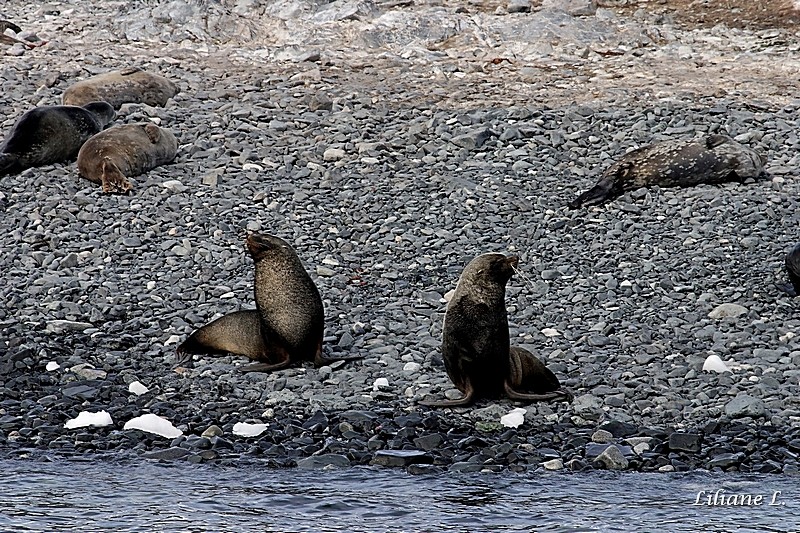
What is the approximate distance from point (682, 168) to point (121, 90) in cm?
627

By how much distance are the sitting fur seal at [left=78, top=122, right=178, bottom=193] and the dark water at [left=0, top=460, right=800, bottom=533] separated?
5.49 m

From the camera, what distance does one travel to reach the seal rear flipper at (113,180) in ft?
35.2

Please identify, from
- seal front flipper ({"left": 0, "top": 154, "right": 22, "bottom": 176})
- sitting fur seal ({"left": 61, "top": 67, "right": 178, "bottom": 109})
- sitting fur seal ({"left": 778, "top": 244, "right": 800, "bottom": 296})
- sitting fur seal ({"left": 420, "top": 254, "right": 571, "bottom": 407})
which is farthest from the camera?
sitting fur seal ({"left": 61, "top": 67, "right": 178, "bottom": 109})

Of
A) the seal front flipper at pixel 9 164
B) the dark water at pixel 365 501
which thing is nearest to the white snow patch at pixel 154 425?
the dark water at pixel 365 501

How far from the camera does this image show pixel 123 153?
36.3ft

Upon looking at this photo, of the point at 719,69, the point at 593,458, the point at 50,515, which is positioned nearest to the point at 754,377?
the point at 593,458

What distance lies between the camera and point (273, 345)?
7.29 metres

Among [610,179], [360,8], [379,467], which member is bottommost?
[379,467]

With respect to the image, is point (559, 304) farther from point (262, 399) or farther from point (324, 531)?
point (324, 531)

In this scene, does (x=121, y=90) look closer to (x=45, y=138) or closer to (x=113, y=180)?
(x=45, y=138)

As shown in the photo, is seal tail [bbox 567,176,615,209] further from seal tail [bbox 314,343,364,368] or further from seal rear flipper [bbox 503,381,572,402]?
seal rear flipper [bbox 503,381,572,402]

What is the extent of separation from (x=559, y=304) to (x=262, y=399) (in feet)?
7.95

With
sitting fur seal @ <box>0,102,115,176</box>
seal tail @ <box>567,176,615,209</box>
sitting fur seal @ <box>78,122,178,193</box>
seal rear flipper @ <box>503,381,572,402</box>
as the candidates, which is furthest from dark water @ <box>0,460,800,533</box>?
sitting fur seal @ <box>0,102,115,176</box>

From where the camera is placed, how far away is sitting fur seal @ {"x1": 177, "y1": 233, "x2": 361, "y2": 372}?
724 centimetres
